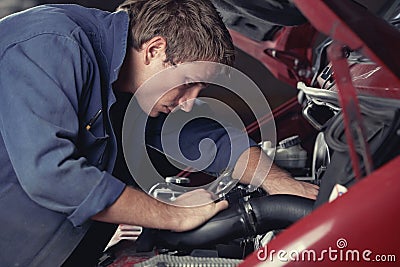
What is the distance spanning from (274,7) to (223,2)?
0.42 feet

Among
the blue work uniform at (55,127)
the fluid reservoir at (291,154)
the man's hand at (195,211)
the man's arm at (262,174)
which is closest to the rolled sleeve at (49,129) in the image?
the blue work uniform at (55,127)

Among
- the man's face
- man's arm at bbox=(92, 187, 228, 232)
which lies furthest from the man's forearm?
the man's face

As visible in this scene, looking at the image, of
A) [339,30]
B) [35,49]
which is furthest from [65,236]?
[339,30]

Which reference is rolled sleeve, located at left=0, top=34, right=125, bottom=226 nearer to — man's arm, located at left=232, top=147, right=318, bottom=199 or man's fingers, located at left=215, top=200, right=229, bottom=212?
man's fingers, located at left=215, top=200, right=229, bottom=212

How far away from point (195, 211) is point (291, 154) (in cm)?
59

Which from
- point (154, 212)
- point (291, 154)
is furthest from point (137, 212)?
point (291, 154)

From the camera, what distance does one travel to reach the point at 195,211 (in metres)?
1.18

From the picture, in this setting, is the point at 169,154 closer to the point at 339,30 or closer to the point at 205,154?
the point at 205,154

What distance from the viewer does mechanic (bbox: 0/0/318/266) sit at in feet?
3.66

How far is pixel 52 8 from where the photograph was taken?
1307 millimetres

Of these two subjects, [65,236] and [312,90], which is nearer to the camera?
[65,236]

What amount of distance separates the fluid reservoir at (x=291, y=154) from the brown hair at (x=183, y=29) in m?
0.42

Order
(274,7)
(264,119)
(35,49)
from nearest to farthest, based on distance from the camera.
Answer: (35,49) < (274,7) < (264,119)

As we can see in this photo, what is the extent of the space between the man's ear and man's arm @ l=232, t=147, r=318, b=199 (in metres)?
0.31
